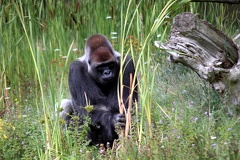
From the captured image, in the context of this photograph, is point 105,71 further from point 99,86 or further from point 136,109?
point 136,109

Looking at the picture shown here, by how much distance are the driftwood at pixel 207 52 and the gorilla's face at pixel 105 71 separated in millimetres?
563

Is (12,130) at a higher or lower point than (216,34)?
lower

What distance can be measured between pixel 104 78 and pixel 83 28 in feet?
9.82

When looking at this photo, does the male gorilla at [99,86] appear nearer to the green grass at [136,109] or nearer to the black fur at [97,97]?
the black fur at [97,97]

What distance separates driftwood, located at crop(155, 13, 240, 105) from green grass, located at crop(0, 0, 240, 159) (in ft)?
0.42

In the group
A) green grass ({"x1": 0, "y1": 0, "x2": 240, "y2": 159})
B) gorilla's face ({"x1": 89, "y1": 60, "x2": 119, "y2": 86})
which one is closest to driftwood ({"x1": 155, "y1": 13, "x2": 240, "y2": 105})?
green grass ({"x1": 0, "y1": 0, "x2": 240, "y2": 159})

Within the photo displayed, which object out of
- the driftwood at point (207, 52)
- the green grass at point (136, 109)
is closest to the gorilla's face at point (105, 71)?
the green grass at point (136, 109)

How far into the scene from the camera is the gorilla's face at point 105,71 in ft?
14.3

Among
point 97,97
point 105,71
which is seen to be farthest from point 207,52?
point 97,97

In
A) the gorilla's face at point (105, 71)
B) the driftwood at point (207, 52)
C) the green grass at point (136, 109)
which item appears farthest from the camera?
the gorilla's face at point (105, 71)

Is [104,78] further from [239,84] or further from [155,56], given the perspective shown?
[155,56]

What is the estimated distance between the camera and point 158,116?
14.1 ft

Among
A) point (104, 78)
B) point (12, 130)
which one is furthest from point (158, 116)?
point (12, 130)

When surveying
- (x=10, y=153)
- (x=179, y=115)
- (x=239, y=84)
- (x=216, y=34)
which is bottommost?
(x=10, y=153)
